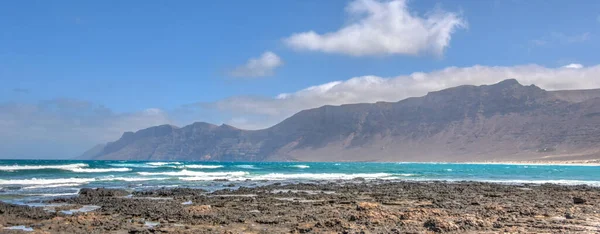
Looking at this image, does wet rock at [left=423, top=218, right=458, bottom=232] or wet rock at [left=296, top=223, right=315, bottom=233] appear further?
wet rock at [left=296, top=223, right=315, bottom=233]

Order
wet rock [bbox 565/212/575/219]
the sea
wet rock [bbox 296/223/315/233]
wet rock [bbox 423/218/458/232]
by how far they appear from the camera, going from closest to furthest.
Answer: wet rock [bbox 423/218/458/232] → wet rock [bbox 296/223/315/233] → wet rock [bbox 565/212/575/219] → the sea

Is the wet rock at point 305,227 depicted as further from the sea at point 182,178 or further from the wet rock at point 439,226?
the sea at point 182,178

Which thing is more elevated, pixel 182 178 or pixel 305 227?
pixel 182 178

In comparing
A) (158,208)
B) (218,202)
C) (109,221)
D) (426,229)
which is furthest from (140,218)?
(426,229)

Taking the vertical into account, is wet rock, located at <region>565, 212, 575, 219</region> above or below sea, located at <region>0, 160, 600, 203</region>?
below

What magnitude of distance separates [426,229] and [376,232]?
1.40 meters

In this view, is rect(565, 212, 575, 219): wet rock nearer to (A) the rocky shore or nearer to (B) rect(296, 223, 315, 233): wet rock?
(A) the rocky shore

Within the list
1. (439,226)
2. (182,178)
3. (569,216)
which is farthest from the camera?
(182,178)

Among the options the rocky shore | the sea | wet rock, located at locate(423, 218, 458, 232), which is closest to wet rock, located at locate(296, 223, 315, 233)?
the rocky shore

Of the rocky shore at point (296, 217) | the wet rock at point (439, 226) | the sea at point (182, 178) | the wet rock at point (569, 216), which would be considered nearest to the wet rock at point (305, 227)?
the rocky shore at point (296, 217)

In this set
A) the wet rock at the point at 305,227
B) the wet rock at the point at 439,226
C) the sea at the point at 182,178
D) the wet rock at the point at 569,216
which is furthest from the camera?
the sea at the point at 182,178

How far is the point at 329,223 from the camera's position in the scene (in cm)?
1413

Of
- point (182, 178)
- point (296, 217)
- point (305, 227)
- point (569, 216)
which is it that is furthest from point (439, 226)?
point (182, 178)

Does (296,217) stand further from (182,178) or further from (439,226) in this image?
(182,178)
